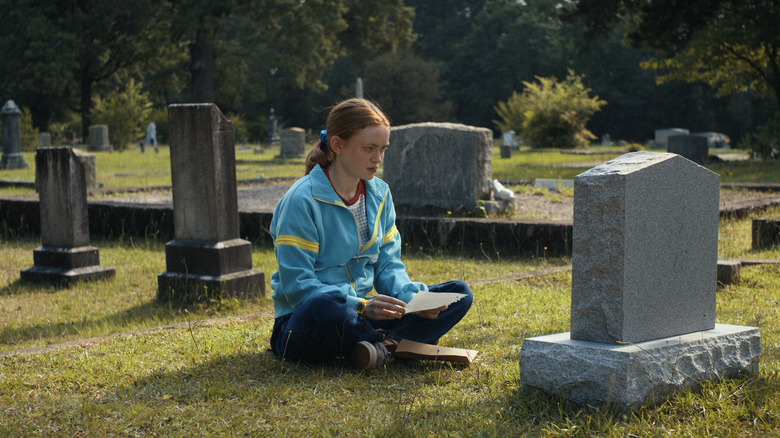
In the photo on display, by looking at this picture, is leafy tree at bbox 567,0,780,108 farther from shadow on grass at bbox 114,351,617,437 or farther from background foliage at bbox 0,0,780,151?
shadow on grass at bbox 114,351,617,437

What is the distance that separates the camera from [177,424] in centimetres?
296

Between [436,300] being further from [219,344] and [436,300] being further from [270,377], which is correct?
[219,344]

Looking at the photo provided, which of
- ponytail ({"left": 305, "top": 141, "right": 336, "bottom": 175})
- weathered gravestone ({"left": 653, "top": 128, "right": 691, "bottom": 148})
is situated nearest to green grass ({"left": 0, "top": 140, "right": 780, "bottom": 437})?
ponytail ({"left": 305, "top": 141, "right": 336, "bottom": 175})

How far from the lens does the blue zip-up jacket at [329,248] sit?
11.7 ft

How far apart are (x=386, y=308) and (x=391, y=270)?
55 centimetres

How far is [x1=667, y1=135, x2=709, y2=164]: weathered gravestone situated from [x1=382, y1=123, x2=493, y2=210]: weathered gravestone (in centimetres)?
1026

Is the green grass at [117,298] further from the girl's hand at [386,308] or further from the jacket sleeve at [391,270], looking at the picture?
the girl's hand at [386,308]

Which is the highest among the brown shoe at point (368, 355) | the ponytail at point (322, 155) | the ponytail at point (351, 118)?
the ponytail at point (351, 118)

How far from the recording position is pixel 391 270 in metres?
3.91

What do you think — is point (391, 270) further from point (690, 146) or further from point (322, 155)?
point (690, 146)

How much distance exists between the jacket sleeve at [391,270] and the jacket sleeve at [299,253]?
10.4 inches

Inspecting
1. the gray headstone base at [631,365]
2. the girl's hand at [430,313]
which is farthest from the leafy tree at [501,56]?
the gray headstone base at [631,365]

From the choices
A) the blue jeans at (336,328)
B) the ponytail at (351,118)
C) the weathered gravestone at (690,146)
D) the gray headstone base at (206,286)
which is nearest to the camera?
the blue jeans at (336,328)

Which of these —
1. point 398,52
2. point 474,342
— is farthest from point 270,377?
point 398,52
